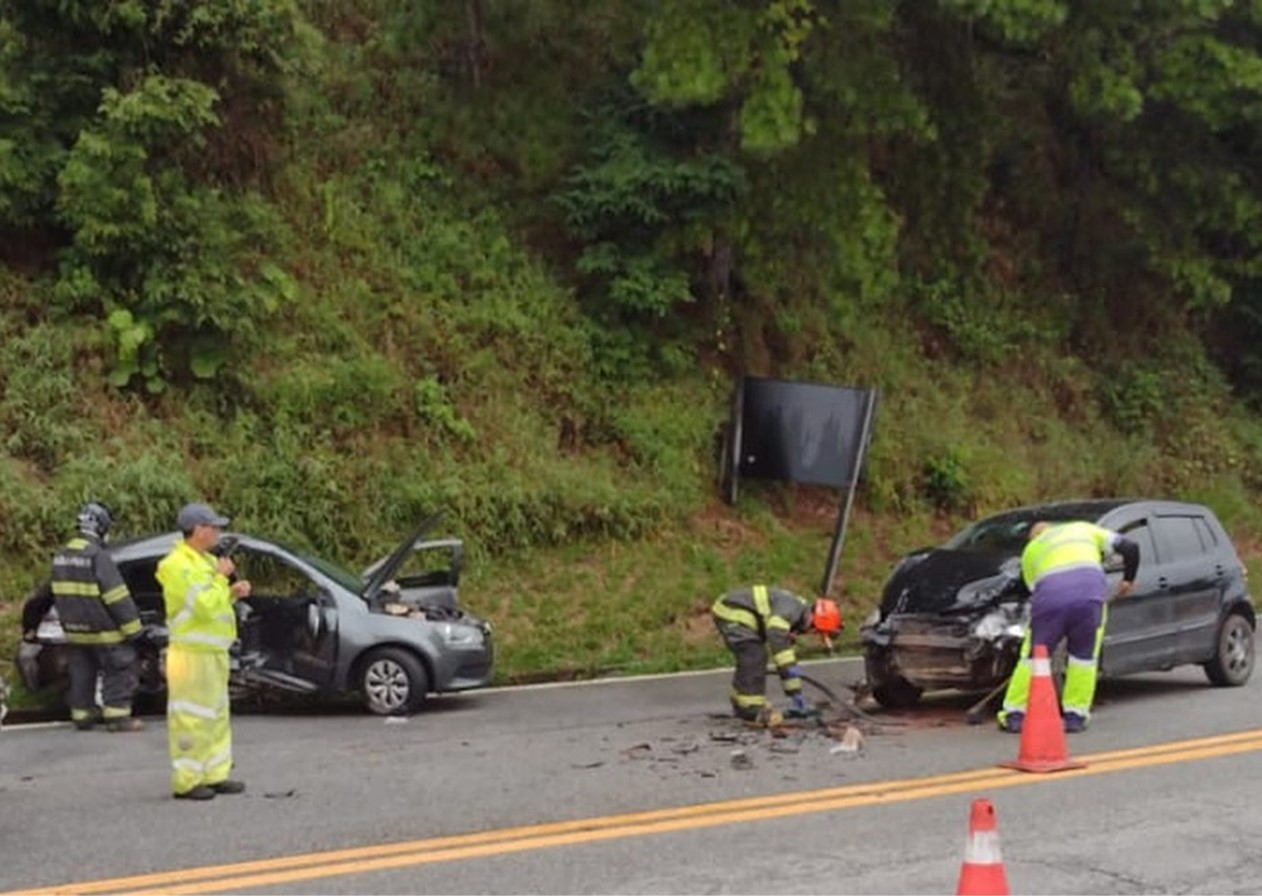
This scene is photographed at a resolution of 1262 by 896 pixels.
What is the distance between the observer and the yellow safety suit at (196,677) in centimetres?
830

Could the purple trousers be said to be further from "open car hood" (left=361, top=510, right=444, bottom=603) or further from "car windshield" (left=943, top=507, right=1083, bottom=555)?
"open car hood" (left=361, top=510, right=444, bottom=603)

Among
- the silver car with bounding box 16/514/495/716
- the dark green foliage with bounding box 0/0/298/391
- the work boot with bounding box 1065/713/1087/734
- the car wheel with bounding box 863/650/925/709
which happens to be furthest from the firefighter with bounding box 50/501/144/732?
the work boot with bounding box 1065/713/1087/734

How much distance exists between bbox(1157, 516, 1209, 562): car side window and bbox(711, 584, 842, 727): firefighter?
3533 mm

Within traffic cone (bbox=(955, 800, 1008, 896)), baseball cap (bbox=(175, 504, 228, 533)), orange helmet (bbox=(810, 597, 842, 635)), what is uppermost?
baseball cap (bbox=(175, 504, 228, 533))

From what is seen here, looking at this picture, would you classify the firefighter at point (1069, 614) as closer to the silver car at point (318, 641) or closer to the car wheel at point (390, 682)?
the silver car at point (318, 641)

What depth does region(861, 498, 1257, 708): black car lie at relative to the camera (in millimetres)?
10688

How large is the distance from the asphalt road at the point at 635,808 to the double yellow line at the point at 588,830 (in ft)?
0.07

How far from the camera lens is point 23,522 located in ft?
46.0

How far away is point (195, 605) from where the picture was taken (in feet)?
27.4

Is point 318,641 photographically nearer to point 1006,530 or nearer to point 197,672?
point 197,672

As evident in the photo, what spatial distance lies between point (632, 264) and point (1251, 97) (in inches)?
366

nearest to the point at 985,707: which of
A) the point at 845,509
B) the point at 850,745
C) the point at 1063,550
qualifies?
the point at 1063,550

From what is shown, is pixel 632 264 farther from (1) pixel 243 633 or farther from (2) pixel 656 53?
(1) pixel 243 633

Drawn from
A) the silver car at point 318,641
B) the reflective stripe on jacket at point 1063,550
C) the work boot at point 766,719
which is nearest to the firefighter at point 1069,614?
the reflective stripe on jacket at point 1063,550
